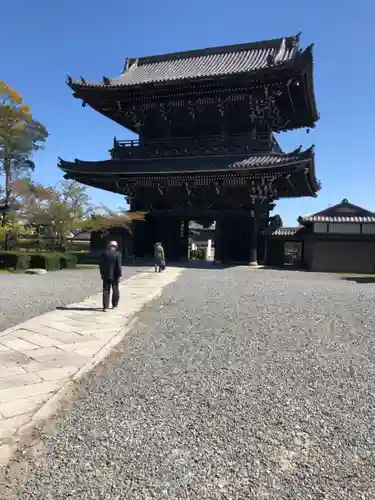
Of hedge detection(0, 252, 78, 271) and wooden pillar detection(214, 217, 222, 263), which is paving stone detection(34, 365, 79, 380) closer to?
hedge detection(0, 252, 78, 271)

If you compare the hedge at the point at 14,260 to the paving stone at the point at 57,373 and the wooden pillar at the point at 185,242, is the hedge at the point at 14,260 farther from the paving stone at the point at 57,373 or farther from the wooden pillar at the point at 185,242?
the paving stone at the point at 57,373

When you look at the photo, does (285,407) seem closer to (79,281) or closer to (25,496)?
(25,496)

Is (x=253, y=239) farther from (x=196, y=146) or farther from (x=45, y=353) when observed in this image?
(x=45, y=353)

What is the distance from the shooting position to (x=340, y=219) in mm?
22797

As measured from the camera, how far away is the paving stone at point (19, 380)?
4288 millimetres

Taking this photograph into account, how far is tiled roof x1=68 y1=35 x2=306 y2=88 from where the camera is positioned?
2314 centimetres

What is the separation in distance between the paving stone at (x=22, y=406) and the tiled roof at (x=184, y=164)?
17.3 metres

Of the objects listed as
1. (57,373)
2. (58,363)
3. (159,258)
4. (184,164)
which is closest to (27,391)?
(57,373)

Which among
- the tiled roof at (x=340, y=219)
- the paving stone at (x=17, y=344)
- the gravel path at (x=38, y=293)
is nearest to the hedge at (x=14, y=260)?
the gravel path at (x=38, y=293)

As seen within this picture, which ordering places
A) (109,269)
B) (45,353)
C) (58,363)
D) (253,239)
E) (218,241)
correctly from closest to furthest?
(58,363) → (45,353) → (109,269) → (253,239) → (218,241)

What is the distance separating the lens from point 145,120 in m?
24.3

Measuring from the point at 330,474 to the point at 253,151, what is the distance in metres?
19.8

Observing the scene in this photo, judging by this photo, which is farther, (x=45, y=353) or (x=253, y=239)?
(x=253, y=239)

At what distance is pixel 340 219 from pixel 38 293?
18.1 metres
